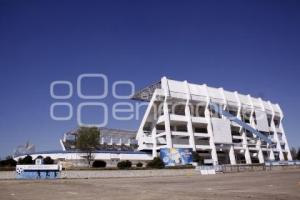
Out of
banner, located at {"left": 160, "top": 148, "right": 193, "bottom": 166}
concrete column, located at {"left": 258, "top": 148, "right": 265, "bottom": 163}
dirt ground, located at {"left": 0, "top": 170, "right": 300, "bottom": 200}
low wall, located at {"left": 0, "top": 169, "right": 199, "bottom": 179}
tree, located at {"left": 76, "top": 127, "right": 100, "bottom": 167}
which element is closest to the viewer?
dirt ground, located at {"left": 0, "top": 170, "right": 300, "bottom": 200}

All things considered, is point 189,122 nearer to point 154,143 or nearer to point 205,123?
point 205,123

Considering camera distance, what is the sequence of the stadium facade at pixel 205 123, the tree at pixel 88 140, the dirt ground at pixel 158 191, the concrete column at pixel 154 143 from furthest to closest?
the stadium facade at pixel 205 123 → the concrete column at pixel 154 143 → the tree at pixel 88 140 → the dirt ground at pixel 158 191

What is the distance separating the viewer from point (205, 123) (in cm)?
7769

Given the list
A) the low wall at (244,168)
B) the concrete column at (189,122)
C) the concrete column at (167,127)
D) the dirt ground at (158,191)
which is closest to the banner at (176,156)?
the concrete column at (167,127)

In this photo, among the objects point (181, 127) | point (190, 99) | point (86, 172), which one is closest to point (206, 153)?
point (181, 127)

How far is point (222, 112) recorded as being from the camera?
81312 mm

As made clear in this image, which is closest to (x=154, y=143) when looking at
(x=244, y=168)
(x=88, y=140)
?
(x=88, y=140)

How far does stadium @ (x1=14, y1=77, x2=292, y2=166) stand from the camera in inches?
2773

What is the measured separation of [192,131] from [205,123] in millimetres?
6001

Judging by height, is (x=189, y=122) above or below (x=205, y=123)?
below

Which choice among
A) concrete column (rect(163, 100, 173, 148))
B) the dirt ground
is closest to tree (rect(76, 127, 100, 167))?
concrete column (rect(163, 100, 173, 148))

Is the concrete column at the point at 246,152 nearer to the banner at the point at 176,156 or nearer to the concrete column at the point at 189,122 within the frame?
the concrete column at the point at 189,122

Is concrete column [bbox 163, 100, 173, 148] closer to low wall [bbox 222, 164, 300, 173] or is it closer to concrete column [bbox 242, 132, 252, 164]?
low wall [bbox 222, 164, 300, 173]

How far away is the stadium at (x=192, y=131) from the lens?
70438mm
